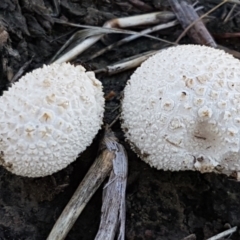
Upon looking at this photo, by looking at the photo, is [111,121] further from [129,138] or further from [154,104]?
[154,104]

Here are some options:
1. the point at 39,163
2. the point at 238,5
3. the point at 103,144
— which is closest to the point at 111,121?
the point at 103,144

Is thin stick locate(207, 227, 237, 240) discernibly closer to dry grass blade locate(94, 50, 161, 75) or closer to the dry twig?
the dry twig

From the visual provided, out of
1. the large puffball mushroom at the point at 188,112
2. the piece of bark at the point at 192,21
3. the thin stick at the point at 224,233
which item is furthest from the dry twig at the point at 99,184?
the piece of bark at the point at 192,21

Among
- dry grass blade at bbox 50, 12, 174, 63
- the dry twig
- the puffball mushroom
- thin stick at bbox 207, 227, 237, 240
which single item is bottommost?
thin stick at bbox 207, 227, 237, 240

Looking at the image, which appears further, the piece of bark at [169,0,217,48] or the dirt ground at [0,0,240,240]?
the piece of bark at [169,0,217,48]

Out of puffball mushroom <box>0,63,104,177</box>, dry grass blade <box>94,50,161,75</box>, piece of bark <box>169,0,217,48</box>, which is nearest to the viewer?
puffball mushroom <box>0,63,104,177</box>

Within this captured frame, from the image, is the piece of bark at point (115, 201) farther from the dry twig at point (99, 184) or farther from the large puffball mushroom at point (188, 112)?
the large puffball mushroom at point (188, 112)

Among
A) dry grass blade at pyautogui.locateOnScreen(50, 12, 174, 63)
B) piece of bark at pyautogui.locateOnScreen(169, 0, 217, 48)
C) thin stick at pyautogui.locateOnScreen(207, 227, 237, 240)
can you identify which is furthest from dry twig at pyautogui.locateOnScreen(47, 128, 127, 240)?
piece of bark at pyautogui.locateOnScreen(169, 0, 217, 48)
